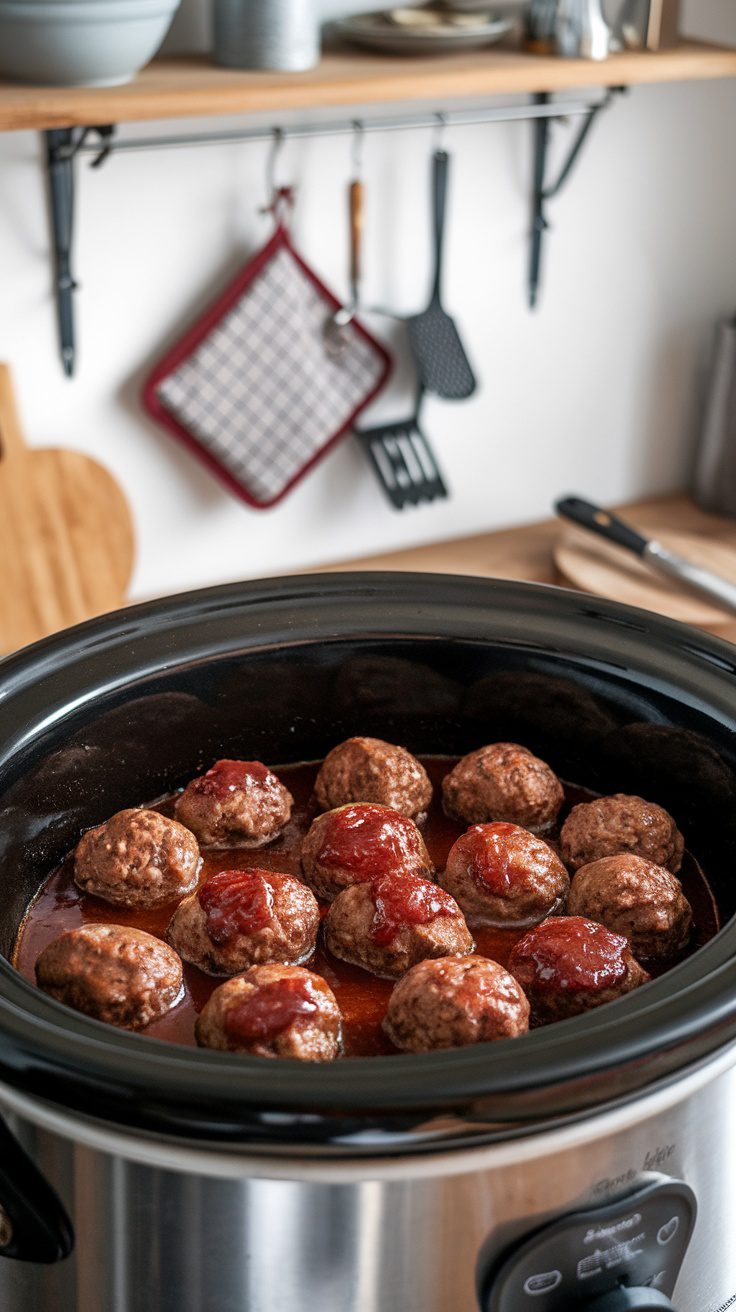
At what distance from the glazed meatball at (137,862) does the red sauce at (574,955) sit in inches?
12.4

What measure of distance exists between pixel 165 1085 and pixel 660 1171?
355 mm

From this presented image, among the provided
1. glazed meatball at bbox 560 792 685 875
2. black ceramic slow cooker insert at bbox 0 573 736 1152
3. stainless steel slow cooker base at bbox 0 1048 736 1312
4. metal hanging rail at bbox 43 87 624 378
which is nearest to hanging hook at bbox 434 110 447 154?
metal hanging rail at bbox 43 87 624 378

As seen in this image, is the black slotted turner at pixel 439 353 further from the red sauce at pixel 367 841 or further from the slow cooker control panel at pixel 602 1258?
the slow cooker control panel at pixel 602 1258

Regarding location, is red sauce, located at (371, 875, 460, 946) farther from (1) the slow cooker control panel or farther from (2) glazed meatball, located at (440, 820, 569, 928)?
(1) the slow cooker control panel

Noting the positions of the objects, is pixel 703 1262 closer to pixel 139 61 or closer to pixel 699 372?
pixel 139 61

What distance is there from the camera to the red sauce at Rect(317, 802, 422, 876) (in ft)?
4.21

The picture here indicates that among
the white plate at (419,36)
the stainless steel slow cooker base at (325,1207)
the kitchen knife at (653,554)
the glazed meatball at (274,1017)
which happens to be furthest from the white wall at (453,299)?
the stainless steel slow cooker base at (325,1207)

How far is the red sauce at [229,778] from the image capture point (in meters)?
1.39

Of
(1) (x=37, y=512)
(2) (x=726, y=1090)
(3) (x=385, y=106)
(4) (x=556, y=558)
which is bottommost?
(4) (x=556, y=558)

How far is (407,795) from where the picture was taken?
1.42 metres

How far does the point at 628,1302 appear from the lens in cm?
101

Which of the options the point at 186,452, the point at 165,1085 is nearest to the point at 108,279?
the point at 186,452

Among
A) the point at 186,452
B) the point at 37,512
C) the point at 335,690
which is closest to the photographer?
the point at 335,690

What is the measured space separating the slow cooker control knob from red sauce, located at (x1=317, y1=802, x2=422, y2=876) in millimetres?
392
